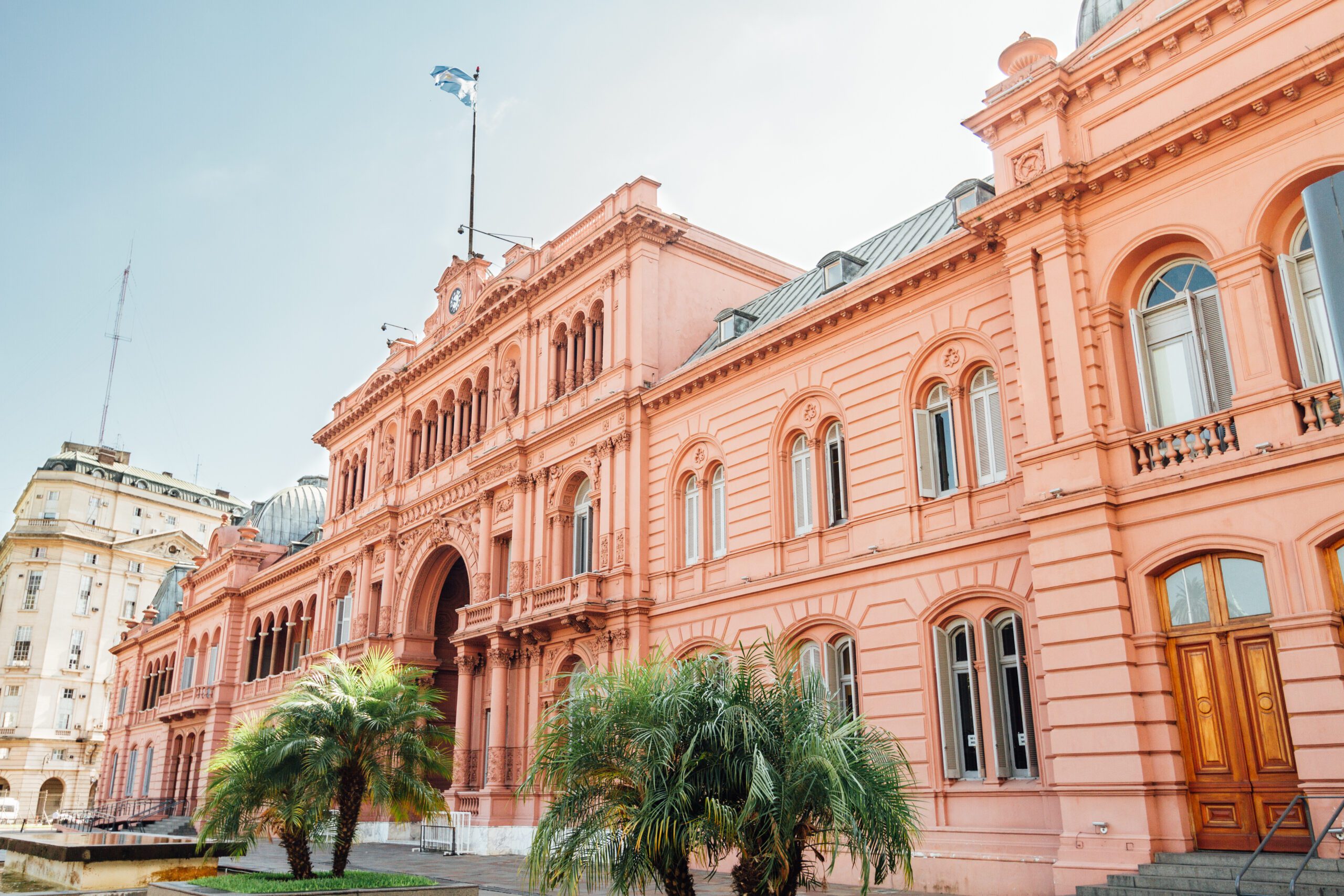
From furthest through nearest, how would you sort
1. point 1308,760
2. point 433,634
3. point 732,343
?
point 433,634, point 732,343, point 1308,760

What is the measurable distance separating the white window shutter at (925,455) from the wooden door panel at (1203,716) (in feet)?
20.9

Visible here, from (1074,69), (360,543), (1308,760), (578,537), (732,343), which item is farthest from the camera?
(360,543)

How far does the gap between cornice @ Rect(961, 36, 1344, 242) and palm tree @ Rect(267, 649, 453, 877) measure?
510 inches

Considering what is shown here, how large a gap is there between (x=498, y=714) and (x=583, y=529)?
18.4ft

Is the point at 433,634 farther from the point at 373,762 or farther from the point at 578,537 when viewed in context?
the point at 373,762

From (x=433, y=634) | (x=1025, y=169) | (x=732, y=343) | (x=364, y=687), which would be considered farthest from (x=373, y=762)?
(x=433, y=634)

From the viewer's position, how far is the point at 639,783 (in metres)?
10.6

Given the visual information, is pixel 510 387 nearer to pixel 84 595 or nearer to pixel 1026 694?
pixel 1026 694

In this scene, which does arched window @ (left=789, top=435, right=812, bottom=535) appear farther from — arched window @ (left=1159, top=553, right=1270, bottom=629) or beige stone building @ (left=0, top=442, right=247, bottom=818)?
beige stone building @ (left=0, top=442, right=247, bottom=818)

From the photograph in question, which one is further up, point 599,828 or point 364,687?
point 364,687

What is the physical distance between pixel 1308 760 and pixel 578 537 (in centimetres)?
2018

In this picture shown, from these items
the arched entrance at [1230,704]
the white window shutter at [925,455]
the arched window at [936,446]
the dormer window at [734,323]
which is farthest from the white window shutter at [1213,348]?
the dormer window at [734,323]

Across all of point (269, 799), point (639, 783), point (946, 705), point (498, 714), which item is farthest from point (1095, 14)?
point (498, 714)

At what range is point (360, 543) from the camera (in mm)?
40938
